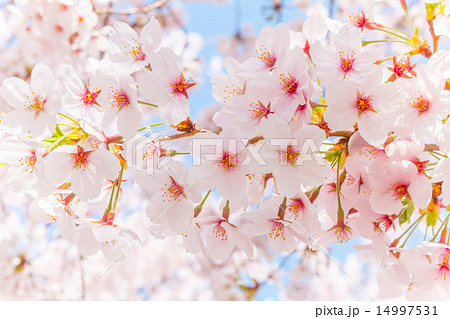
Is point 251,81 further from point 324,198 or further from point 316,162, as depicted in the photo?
point 324,198

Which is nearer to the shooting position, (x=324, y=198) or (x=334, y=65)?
(x=334, y=65)

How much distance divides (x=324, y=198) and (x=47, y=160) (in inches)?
25.6

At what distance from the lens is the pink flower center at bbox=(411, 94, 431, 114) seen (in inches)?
34.9

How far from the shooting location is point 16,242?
3348 millimetres

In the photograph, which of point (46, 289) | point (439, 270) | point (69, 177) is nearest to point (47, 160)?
point (69, 177)

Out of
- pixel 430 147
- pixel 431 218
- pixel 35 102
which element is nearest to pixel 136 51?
pixel 35 102

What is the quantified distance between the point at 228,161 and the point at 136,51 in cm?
33

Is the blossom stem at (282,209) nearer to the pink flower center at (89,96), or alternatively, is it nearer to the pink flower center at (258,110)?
the pink flower center at (258,110)

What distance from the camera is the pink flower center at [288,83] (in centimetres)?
86

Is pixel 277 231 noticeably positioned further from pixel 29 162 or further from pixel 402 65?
pixel 29 162

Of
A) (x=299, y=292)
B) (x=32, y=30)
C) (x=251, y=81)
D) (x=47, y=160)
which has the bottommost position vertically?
(x=47, y=160)

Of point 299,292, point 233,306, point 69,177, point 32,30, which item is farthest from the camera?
point 299,292

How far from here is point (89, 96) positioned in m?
0.93

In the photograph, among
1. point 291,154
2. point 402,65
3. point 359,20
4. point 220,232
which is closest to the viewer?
point 291,154
